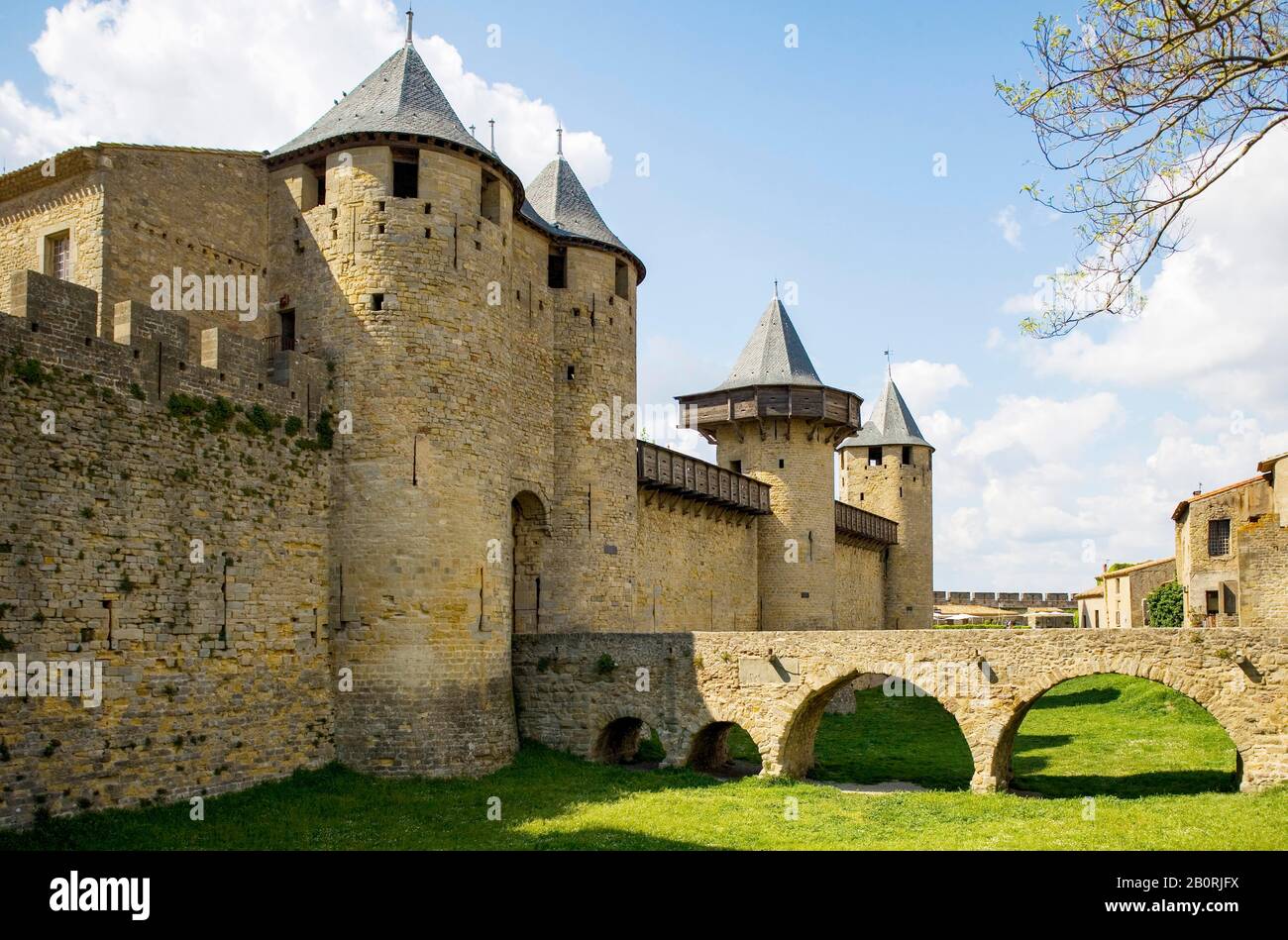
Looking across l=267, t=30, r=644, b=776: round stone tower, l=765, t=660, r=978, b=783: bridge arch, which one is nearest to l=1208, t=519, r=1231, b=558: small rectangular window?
l=765, t=660, r=978, b=783: bridge arch

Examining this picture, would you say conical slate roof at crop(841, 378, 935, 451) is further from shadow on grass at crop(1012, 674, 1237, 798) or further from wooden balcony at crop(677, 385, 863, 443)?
shadow on grass at crop(1012, 674, 1237, 798)

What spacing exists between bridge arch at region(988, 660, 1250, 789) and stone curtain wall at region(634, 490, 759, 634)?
9543 mm

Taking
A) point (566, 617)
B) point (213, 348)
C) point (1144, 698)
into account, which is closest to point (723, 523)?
point (566, 617)

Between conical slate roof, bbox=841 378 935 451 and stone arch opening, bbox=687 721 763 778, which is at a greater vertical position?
conical slate roof, bbox=841 378 935 451

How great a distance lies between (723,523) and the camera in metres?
31.2

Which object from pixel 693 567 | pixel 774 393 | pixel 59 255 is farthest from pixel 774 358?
pixel 59 255

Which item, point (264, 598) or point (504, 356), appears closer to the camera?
point (264, 598)

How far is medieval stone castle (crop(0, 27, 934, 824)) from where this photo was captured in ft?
44.6

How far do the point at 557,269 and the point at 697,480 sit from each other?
7383 millimetres

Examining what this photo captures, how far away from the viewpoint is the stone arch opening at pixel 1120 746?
61.7 feet

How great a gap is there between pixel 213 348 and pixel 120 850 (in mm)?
7433

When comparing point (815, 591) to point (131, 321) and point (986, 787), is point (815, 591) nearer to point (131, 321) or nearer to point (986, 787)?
point (986, 787)

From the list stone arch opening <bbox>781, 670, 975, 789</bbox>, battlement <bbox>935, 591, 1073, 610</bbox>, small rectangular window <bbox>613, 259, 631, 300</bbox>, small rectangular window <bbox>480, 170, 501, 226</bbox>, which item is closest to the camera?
stone arch opening <bbox>781, 670, 975, 789</bbox>

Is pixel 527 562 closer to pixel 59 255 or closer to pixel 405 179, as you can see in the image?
pixel 405 179
